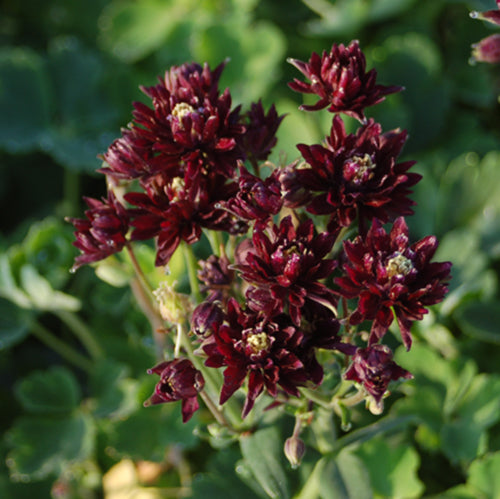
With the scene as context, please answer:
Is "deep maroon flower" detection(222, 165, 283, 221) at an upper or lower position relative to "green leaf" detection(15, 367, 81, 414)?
upper

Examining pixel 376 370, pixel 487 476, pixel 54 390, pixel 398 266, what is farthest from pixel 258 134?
pixel 54 390

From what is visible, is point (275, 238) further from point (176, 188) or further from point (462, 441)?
point (462, 441)

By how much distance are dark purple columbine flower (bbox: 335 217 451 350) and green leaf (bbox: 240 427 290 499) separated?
14.3 inches

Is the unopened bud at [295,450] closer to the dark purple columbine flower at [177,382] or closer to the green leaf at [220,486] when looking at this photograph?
the dark purple columbine flower at [177,382]

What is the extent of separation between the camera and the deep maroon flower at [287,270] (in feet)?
3.04

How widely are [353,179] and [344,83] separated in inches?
6.6

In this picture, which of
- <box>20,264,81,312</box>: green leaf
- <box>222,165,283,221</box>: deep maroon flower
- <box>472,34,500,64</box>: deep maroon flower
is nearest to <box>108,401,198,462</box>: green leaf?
<box>20,264,81,312</box>: green leaf

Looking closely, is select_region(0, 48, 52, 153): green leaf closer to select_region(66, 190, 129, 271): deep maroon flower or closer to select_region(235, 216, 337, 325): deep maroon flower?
select_region(66, 190, 129, 271): deep maroon flower

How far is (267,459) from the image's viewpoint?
3.83 ft

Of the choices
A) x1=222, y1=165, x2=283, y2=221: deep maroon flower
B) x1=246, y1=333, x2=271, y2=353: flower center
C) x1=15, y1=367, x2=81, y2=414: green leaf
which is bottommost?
x1=15, y1=367, x2=81, y2=414: green leaf

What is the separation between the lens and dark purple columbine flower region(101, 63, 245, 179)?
1.03 meters

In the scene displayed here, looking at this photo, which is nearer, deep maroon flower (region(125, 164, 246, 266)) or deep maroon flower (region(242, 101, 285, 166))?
deep maroon flower (region(125, 164, 246, 266))

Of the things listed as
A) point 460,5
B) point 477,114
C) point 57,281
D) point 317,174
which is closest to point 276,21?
point 460,5

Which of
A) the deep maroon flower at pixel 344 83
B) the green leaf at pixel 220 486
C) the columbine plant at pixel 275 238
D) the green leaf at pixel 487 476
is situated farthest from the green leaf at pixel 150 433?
the deep maroon flower at pixel 344 83
